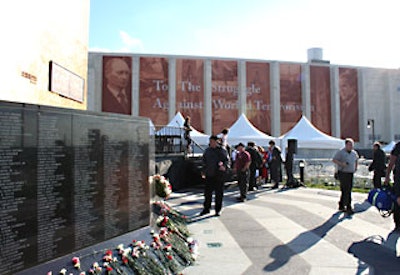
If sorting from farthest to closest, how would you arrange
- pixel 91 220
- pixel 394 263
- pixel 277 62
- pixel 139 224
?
pixel 277 62 → pixel 139 224 → pixel 394 263 → pixel 91 220

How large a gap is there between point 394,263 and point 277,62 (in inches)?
1669

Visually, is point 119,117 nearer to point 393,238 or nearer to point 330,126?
point 393,238

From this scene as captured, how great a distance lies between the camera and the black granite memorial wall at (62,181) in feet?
8.80

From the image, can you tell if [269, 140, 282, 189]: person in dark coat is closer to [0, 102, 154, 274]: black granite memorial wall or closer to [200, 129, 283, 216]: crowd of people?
[200, 129, 283, 216]: crowd of people

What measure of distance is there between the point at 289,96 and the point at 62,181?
4392 centimetres

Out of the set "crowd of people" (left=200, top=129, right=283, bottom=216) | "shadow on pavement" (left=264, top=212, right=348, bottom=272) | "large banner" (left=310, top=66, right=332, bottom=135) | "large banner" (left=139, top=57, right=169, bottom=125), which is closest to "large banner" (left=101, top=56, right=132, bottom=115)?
"large banner" (left=139, top=57, right=169, bottom=125)

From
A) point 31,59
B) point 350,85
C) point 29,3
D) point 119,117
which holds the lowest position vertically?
point 119,117

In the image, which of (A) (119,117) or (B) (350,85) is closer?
(A) (119,117)

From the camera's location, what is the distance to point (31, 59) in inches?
219

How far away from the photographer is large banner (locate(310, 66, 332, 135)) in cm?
4522

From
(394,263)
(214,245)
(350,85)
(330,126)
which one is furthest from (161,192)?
(350,85)

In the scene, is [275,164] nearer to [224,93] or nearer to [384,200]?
[384,200]

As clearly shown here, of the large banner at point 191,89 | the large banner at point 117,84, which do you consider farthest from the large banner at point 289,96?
the large banner at point 117,84

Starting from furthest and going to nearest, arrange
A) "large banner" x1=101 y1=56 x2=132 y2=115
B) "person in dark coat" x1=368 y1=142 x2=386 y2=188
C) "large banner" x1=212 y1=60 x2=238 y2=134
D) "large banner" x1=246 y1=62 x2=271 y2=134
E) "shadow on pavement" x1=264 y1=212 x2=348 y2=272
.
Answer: "large banner" x1=246 y1=62 x2=271 y2=134 < "large banner" x1=212 y1=60 x2=238 y2=134 < "large banner" x1=101 y1=56 x2=132 y2=115 < "person in dark coat" x1=368 y1=142 x2=386 y2=188 < "shadow on pavement" x1=264 y1=212 x2=348 y2=272
